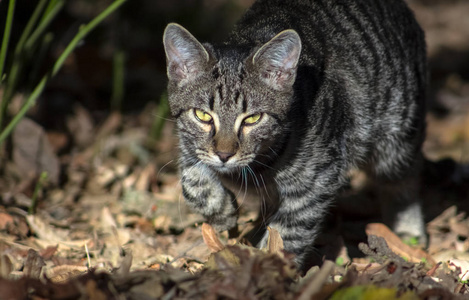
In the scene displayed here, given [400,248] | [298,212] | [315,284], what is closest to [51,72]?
[298,212]

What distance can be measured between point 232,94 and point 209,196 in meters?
0.71

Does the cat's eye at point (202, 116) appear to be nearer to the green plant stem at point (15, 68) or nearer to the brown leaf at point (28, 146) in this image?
the green plant stem at point (15, 68)

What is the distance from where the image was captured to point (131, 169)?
557 centimetres

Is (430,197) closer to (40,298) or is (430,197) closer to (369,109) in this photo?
(369,109)

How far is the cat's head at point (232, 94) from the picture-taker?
3.39m

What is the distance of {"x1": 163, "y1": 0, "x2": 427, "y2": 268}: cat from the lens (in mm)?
3447

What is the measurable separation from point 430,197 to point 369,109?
173 cm

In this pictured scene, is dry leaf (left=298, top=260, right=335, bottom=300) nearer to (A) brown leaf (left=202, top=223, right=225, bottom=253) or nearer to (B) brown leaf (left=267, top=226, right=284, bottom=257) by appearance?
(B) brown leaf (left=267, top=226, right=284, bottom=257)

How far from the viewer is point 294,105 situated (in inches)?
142

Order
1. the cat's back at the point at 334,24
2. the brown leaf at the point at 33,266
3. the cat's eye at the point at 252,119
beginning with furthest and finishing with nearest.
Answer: the cat's back at the point at 334,24, the cat's eye at the point at 252,119, the brown leaf at the point at 33,266

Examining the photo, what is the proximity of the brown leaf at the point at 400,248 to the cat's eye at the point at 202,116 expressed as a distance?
1.49m

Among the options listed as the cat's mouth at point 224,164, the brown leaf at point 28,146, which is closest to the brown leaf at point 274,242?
the cat's mouth at point 224,164

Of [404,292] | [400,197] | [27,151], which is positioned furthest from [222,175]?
[27,151]

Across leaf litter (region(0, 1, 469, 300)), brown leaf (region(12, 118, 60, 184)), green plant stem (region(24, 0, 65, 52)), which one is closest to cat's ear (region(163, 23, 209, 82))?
leaf litter (region(0, 1, 469, 300))
